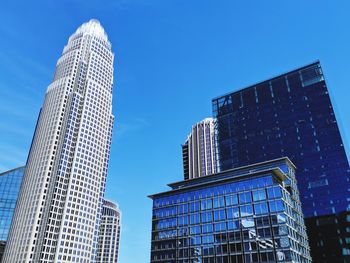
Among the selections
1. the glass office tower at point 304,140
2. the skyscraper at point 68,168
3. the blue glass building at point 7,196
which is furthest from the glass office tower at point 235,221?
the blue glass building at point 7,196

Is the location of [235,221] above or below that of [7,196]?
below

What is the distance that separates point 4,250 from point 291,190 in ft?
418

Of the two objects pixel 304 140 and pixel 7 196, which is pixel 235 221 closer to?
pixel 304 140

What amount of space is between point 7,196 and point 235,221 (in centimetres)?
11692

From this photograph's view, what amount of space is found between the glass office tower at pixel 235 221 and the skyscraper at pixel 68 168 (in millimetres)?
43451

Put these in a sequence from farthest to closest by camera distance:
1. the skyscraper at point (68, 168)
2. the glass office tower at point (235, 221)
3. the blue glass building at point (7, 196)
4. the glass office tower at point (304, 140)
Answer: the blue glass building at point (7, 196)
the skyscraper at point (68, 168)
the glass office tower at point (304, 140)
the glass office tower at point (235, 221)

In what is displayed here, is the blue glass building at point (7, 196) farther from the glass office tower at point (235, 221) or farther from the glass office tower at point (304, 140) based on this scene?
the glass office tower at point (304, 140)

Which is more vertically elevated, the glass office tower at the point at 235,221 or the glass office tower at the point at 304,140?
the glass office tower at the point at 304,140

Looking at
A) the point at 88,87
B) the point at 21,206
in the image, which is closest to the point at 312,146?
the point at 88,87

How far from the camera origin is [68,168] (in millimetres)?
155875

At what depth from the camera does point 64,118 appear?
166250 millimetres

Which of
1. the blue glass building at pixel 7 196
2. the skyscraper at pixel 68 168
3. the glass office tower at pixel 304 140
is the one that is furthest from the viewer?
the blue glass building at pixel 7 196

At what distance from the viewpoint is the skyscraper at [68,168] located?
141m

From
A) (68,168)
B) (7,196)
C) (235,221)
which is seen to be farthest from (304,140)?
(7,196)
